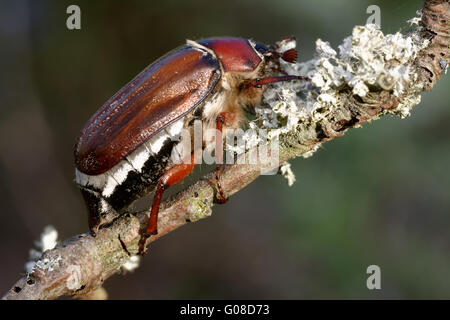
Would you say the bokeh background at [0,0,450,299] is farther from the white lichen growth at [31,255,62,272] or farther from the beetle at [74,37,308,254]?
the white lichen growth at [31,255,62,272]

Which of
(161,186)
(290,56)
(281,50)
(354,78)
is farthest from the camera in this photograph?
(281,50)

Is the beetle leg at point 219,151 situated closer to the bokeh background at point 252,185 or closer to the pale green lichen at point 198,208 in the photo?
the pale green lichen at point 198,208

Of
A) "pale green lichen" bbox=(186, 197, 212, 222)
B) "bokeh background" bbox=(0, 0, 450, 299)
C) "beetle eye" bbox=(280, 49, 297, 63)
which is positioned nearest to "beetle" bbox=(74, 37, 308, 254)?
"beetle eye" bbox=(280, 49, 297, 63)

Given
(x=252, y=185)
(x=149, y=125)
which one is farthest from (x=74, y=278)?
(x=252, y=185)

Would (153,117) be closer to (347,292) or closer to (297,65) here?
(297,65)

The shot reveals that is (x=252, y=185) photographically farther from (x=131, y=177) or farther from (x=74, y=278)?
(x=74, y=278)

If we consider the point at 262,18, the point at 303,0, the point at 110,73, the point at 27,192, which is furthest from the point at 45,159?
the point at 303,0
